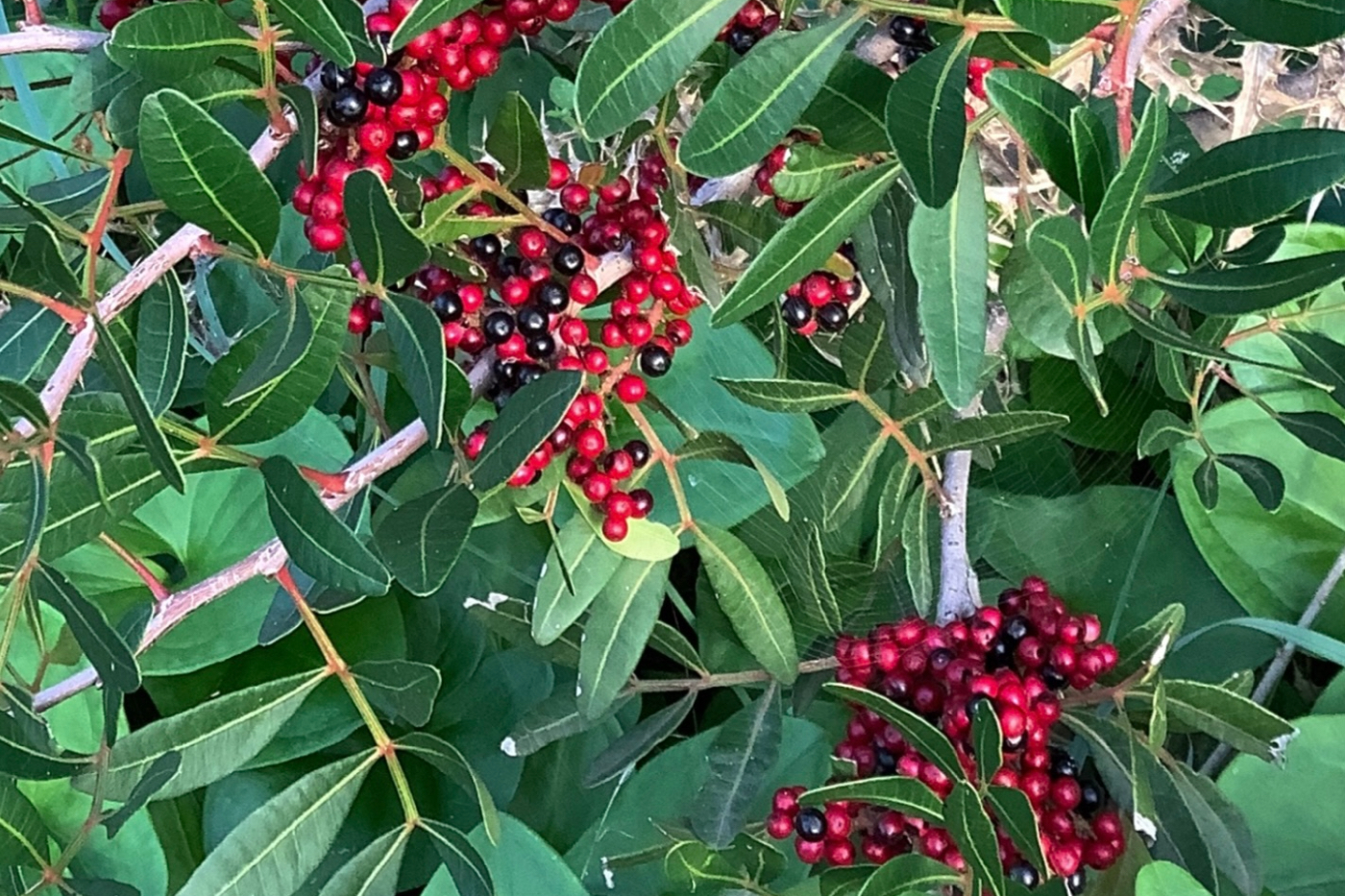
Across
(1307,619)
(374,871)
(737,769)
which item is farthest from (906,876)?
(1307,619)

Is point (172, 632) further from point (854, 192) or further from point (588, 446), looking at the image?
→ point (854, 192)

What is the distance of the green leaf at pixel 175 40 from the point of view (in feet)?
1.17

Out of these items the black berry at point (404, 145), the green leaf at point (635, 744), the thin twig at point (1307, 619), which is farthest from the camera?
the thin twig at point (1307, 619)

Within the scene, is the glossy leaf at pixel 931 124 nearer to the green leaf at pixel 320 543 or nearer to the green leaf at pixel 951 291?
the green leaf at pixel 951 291

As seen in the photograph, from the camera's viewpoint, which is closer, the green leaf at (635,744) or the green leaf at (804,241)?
the green leaf at (804,241)

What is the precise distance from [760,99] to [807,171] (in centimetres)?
8

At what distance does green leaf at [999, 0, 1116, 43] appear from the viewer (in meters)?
0.31

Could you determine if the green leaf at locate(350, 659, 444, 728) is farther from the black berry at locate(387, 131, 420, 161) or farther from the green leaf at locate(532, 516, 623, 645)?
the black berry at locate(387, 131, 420, 161)

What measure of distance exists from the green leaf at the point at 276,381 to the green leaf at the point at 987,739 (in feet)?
0.92

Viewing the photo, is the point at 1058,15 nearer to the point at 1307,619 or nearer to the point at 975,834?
the point at 975,834

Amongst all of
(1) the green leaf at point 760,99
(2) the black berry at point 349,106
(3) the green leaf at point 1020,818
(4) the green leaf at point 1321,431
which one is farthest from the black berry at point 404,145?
(4) the green leaf at point 1321,431

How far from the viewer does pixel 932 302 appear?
1.20 feet

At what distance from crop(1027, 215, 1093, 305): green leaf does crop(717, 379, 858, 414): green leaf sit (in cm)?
14

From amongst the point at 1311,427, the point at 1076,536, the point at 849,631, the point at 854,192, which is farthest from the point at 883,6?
the point at 1076,536
